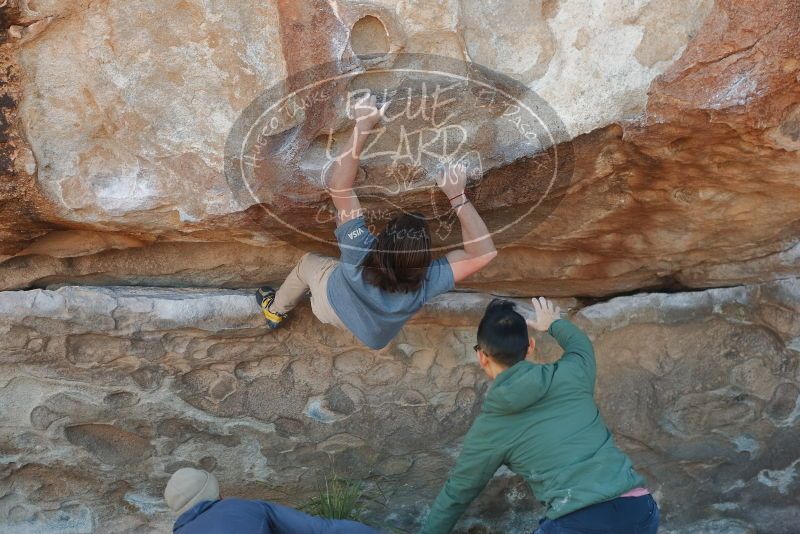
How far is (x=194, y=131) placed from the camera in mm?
1879

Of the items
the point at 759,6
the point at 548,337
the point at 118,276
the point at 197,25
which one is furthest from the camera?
the point at 548,337

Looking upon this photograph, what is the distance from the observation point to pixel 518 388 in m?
1.80

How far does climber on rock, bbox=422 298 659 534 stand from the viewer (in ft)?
5.92

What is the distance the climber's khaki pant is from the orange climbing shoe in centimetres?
2

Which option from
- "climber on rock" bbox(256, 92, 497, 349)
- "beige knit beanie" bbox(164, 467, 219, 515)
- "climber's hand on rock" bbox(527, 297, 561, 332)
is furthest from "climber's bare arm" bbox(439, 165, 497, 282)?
"beige knit beanie" bbox(164, 467, 219, 515)

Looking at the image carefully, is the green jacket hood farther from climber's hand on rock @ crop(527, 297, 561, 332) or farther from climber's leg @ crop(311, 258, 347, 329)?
climber's leg @ crop(311, 258, 347, 329)

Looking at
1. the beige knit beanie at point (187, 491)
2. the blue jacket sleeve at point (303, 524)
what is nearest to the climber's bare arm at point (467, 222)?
the blue jacket sleeve at point (303, 524)

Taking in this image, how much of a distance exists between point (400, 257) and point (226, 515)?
0.66 meters

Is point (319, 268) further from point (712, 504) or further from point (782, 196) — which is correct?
point (712, 504)

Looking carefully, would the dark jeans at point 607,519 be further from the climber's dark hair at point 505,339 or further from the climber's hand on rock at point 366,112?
the climber's hand on rock at point 366,112

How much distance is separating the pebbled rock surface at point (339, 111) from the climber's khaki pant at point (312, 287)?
10 cm

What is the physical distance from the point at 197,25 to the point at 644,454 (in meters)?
1.79

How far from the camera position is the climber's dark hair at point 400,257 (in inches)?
72.9

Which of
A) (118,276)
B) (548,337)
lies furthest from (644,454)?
(118,276)
